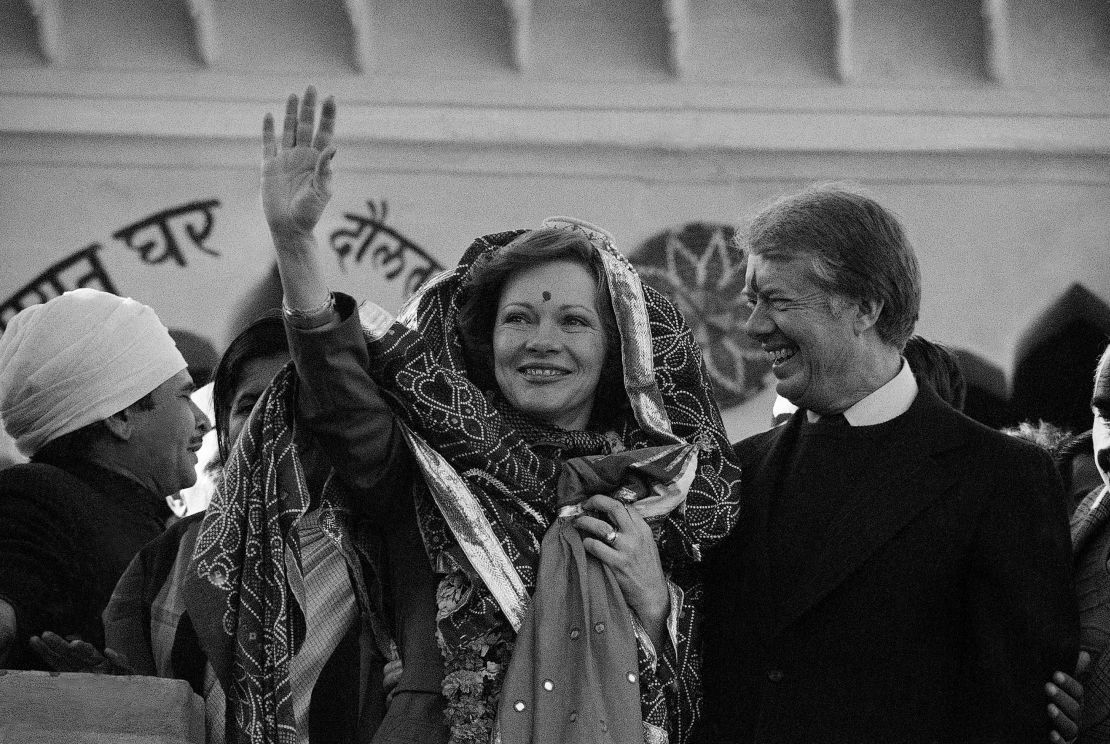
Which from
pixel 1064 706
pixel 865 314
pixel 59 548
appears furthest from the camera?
pixel 59 548

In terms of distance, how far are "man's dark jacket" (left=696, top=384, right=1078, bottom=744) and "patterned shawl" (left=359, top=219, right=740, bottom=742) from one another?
0.17m

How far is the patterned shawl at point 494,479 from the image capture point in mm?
3629

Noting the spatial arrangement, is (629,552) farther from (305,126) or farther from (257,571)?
(305,126)

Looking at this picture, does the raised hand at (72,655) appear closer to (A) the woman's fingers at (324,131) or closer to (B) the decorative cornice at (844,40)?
(A) the woman's fingers at (324,131)

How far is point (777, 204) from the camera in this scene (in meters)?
3.96

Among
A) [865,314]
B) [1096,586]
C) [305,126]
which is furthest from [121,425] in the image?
[1096,586]

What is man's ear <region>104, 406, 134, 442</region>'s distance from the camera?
4.51 m

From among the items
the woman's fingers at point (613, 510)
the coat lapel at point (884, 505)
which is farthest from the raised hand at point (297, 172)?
the coat lapel at point (884, 505)

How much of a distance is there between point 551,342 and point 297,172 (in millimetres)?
675

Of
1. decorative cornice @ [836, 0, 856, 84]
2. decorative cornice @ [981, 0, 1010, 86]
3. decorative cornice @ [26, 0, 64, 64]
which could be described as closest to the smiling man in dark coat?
decorative cornice @ [836, 0, 856, 84]

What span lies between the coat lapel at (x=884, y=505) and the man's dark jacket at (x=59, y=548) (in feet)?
5.18

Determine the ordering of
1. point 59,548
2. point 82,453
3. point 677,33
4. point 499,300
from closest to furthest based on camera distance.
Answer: point 499,300 → point 59,548 → point 82,453 → point 677,33

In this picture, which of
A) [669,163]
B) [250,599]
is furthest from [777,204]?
[669,163]

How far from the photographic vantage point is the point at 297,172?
3.55 metres
